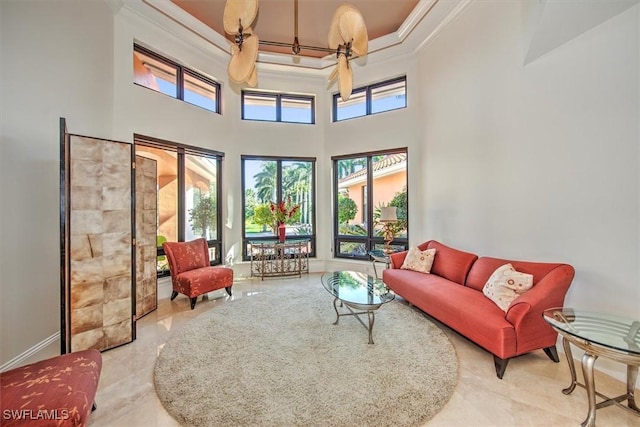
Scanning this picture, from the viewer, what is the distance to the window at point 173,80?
13.7 feet

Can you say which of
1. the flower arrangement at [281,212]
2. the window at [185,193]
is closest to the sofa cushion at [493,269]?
the flower arrangement at [281,212]

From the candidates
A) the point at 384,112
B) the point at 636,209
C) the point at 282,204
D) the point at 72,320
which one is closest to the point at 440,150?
the point at 384,112

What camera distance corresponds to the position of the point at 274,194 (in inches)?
236

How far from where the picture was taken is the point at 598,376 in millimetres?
2361

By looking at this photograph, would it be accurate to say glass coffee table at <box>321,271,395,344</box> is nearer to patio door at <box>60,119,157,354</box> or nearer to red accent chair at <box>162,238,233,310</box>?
red accent chair at <box>162,238,233,310</box>

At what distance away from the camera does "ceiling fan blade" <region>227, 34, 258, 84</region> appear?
98.1 inches

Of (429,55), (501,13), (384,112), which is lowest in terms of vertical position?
(384,112)

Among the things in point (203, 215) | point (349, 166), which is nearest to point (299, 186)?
point (349, 166)

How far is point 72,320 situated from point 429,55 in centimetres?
600

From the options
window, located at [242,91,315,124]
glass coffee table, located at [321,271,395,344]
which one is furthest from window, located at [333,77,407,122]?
glass coffee table, located at [321,271,395,344]

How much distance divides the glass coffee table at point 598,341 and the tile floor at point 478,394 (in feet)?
0.38

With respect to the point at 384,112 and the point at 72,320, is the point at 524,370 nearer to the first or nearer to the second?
the point at 72,320

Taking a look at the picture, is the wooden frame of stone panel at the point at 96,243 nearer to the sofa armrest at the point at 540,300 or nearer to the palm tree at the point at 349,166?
the sofa armrest at the point at 540,300

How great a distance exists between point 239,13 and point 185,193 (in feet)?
10.9
